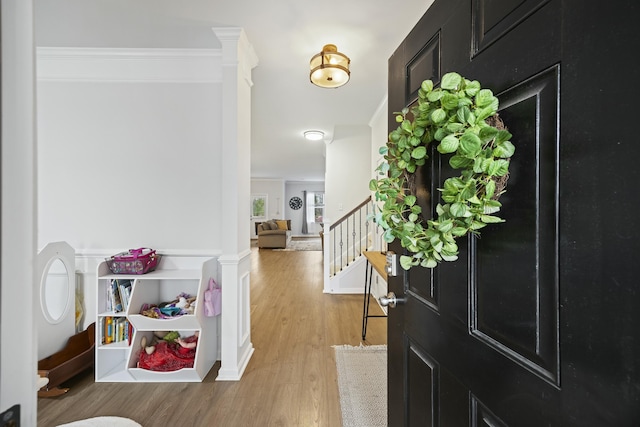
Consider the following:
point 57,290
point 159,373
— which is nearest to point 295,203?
point 57,290

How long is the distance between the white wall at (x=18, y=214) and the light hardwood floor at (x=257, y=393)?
1559mm

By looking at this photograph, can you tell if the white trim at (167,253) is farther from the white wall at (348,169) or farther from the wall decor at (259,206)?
the wall decor at (259,206)

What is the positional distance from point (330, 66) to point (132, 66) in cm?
162

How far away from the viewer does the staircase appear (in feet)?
13.3

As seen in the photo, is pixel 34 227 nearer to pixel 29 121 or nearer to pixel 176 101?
pixel 29 121

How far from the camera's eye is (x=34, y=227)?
0.44 metres

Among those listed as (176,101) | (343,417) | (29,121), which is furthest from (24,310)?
(176,101)

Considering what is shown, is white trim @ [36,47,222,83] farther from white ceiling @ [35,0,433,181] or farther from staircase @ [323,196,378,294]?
staircase @ [323,196,378,294]

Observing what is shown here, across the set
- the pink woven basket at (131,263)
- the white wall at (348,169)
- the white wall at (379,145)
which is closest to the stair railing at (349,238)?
the white wall at (348,169)

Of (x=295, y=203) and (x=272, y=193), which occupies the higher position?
(x=272, y=193)

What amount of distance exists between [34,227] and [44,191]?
2535 mm

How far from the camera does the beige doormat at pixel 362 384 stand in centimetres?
165

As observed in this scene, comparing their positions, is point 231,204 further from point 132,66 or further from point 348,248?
point 348,248

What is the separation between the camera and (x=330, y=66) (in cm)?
203
